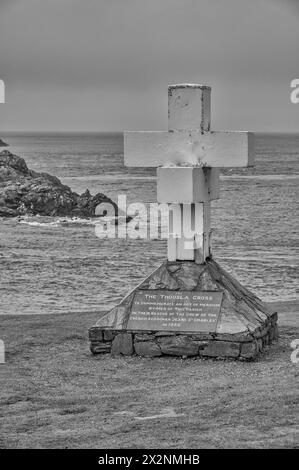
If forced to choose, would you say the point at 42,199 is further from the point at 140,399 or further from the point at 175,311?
the point at 140,399

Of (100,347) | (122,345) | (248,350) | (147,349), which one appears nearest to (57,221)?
(100,347)

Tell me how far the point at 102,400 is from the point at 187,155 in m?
2.77

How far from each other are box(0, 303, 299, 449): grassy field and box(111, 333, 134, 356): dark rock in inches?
4.9

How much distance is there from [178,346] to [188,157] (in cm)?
186

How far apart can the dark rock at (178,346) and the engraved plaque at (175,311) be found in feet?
0.30

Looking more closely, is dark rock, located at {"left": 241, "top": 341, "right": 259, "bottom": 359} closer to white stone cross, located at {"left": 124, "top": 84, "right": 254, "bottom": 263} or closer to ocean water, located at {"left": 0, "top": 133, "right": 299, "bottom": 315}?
white stone cross, located at {"left": 124, "top": 84, "right": 254, "bottom": 263}

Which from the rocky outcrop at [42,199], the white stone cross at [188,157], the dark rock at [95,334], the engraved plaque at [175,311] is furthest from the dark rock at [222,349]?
the rocky outcrop at [42,199]

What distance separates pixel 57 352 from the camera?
10.2m

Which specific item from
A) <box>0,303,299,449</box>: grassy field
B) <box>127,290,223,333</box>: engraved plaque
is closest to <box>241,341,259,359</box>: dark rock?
<box>0,303,299,449</box>: grassy field

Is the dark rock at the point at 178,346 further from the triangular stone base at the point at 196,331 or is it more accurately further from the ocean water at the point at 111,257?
the ocean water at the point at 111,257

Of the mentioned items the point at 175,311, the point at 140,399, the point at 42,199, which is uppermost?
the point at 175,311

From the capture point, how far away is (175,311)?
9648mm

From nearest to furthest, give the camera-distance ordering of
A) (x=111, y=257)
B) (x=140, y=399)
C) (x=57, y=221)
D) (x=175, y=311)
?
(x=140, y=399) < (x=175, y=311) < (x=111, y=257) < (x=57, y=221)

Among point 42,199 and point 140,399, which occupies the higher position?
point 140,399
